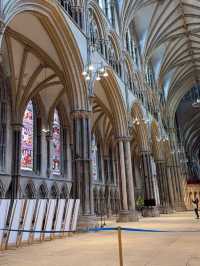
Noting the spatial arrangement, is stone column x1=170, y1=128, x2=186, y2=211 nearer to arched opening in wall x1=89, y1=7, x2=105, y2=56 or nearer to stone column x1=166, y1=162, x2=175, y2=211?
stone column x1=166, y1=162, x2=175, y2=211

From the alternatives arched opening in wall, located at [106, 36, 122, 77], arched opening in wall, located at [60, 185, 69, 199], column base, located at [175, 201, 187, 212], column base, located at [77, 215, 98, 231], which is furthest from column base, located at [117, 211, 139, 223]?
column base, located at [175, 201, 187, 212]

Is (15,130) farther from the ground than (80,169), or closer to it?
farther from the ground

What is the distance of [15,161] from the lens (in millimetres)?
17438

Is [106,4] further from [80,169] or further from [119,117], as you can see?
[80,169]

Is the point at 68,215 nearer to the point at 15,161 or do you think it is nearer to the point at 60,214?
the point at 60,214

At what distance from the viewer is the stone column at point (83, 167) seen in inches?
447

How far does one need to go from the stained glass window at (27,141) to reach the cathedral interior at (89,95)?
72 millimetres

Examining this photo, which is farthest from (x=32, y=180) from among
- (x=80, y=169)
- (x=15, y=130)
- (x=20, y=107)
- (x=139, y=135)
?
(x=139, y=135)

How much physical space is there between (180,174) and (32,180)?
22492 mm

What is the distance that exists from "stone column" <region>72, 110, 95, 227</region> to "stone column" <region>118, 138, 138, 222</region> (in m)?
5.37

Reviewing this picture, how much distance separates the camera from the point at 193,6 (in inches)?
997

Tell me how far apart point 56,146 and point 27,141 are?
3.37 meters

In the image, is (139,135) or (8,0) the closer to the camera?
(8,0)

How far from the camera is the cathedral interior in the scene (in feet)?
41.9
